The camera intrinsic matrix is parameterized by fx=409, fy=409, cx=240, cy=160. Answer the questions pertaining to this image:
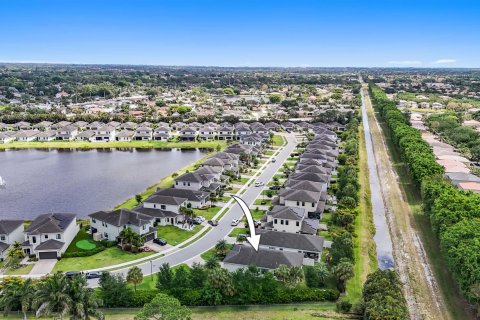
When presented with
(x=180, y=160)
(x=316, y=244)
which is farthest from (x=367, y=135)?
(x=316, y=244)

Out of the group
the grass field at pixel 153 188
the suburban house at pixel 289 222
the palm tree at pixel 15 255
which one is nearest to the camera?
the palm tree at pixel 15 255

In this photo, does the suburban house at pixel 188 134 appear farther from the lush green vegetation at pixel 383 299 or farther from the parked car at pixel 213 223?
the lush green vegetation at pixel 383 299

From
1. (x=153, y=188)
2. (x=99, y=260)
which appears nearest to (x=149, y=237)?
(x=99, y=260)

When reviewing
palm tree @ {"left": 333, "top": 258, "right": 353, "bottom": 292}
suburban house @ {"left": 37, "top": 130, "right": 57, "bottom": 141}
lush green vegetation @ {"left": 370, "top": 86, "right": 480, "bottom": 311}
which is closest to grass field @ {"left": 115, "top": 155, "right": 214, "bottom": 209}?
palm tree @ {"left": 333, "top": 258, "right": 353, "bottom": 292}

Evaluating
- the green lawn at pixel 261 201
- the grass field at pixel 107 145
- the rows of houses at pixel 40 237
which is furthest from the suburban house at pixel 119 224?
the grass field at pixel 107 145

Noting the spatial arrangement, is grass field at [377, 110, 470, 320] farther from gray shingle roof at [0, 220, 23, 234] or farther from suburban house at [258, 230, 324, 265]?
gray shingle roof at [0, 220, 23, 234]

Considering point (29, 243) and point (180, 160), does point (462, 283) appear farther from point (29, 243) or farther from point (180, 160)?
point (180, 160)
